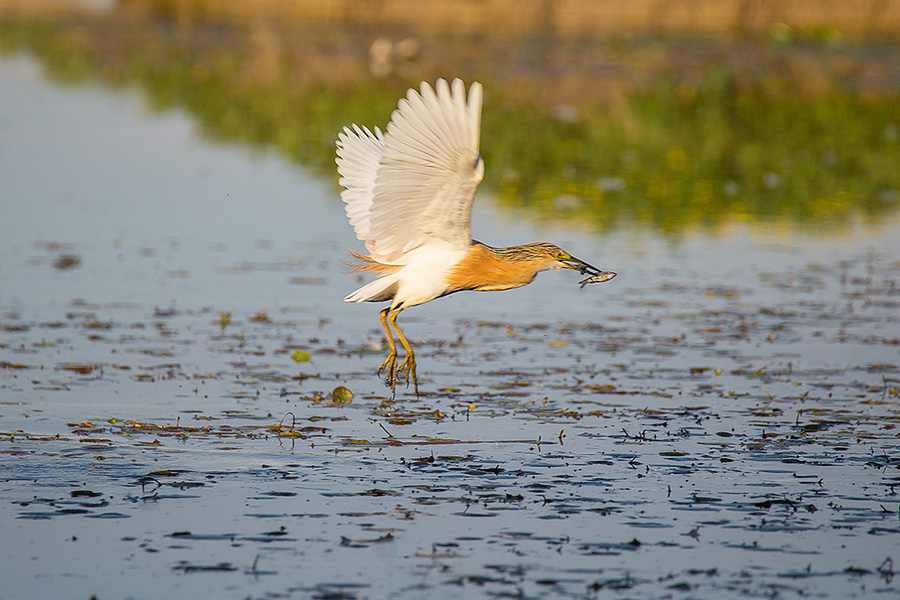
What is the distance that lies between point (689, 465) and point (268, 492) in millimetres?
2107

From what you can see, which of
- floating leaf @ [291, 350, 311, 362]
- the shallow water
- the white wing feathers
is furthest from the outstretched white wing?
floating leaf @ [291, 350, 311, 362]

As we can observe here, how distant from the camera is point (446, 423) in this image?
24.7 ft

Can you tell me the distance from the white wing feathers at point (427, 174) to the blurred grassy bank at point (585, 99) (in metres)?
7.31

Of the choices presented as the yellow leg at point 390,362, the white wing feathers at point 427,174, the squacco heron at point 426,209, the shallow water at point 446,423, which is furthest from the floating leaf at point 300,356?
the white wing feathers at point 427,174

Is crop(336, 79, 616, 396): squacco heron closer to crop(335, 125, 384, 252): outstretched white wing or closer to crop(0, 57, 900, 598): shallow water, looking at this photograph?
crop(335, 125, 384, 252): outstretched white wing

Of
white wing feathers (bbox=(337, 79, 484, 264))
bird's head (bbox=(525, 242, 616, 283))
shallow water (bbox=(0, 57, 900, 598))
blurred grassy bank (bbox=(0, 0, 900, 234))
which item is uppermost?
blurred grassy bank (bbox=(0, 0, 900, 234))

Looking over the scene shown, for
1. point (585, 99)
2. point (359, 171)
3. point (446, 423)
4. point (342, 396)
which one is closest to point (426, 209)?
point (359, 171)

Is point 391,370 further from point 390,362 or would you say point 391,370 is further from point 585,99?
point 585,99

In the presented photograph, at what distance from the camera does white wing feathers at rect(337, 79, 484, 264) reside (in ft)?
21.3

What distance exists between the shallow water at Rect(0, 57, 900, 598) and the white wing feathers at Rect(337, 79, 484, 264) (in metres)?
1.05

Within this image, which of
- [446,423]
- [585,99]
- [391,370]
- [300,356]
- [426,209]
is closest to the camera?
[426,209]

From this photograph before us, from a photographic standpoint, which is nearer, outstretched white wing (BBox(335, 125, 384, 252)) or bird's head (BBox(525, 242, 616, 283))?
bird's head (BBox(525, 242, 616, 283))

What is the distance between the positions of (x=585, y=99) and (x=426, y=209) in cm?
1797

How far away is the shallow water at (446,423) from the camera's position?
546 cm
